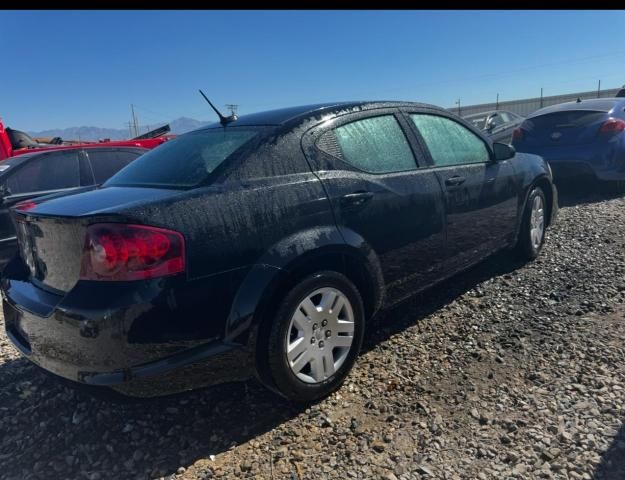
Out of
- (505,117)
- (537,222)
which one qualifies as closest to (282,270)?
(537,222)

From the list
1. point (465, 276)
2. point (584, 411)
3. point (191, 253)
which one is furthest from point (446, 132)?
point (191, 253)

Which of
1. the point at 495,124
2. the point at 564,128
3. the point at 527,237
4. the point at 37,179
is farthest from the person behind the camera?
the point at 495,124

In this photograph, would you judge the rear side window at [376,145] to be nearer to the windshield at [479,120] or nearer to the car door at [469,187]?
the car door at [469,187]

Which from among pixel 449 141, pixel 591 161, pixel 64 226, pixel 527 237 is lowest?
pixel 527 237

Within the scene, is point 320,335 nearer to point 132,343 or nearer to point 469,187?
point 132,343

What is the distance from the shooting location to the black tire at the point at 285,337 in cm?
238

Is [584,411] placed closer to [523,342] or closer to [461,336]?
[523,342]

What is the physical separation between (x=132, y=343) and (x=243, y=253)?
0.63m

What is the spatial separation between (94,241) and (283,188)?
0.94m

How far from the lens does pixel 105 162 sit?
21.0 feet

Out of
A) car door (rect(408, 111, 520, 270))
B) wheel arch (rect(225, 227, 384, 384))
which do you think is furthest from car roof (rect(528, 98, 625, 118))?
wheel arch (rect(225, 227, 384, 384))

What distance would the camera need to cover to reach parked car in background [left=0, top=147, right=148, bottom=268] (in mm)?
5066

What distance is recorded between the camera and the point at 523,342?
312 centimetres

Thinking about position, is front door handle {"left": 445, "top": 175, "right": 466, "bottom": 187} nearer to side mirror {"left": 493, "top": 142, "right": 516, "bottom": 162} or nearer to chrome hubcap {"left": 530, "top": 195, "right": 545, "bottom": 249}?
side mirror {"left": 493, "top": 142, "right": 516, "bottom": 162}
